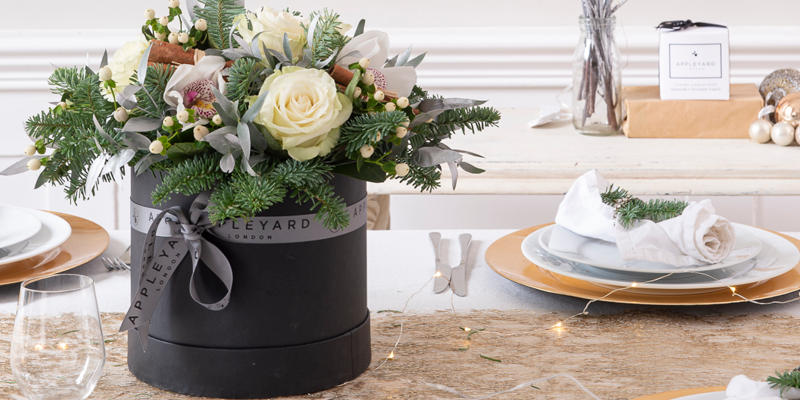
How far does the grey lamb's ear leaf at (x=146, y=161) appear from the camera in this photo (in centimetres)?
54

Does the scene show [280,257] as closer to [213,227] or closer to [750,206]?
[213,227]

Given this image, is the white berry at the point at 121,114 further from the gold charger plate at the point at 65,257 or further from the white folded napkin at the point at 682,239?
the white folded napkin at the point at 682,239

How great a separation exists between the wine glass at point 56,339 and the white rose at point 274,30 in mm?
217

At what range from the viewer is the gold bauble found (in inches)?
61.3

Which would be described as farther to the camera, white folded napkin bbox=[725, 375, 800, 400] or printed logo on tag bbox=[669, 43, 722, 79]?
printed logo on tag bbox=[669, 43, 722, 79]

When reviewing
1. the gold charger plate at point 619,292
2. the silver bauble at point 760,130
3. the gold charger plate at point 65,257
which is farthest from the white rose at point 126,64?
the silver bauble at point 760,130

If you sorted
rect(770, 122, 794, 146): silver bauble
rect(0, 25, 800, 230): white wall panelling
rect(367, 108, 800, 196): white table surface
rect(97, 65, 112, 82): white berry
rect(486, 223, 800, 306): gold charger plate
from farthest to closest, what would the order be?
rect(0, 25, 800, 230): white wall panelling < rect(770, 122, 794, 146): silver bauble < rect(367, 108, 800, 196): white table surface < rect(486, 223, 800, 306): gold charger plate < rect(97, 65, 112, 82): white berry

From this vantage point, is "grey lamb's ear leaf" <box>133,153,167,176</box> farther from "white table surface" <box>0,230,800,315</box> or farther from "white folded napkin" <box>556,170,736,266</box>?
"white folded napkin" <box>556,170,736,266</box>

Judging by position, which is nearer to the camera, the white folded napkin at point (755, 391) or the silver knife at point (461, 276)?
the white folded napkin at point (755, 391)

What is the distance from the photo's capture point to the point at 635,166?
1448 millimetres

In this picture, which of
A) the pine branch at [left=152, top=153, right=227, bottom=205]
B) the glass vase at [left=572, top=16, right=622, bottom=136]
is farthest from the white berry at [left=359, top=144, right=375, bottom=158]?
the glass vase at [left=572, top=16, right=622, bottom=136]

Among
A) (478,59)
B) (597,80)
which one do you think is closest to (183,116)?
(597,80)

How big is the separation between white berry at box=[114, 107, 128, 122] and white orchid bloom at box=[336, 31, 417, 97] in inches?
6.3

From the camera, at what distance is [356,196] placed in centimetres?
61
